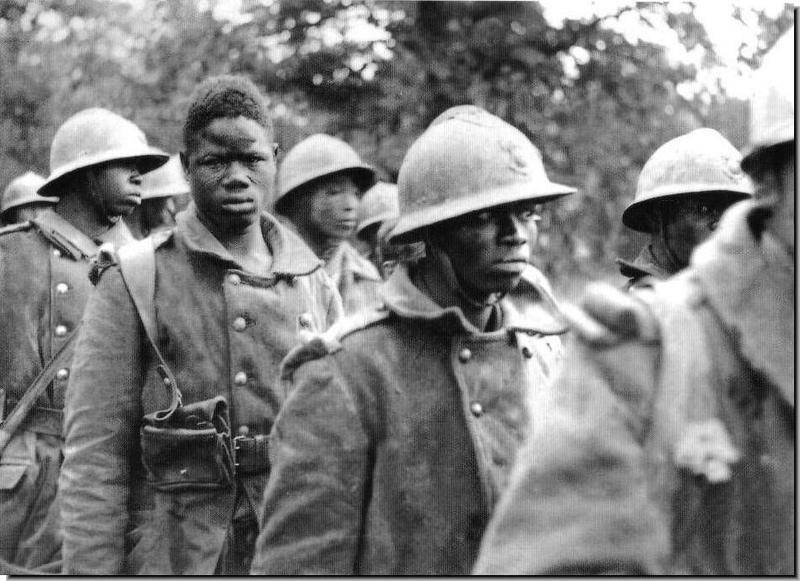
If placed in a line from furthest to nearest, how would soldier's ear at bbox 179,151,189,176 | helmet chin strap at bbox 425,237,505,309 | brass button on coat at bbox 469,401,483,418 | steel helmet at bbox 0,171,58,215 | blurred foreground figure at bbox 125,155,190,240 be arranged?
1. steel helmet at bbox 0,171,58,215
2. blurred foreground figure at bbox 125,155,190,240
3. soldier's ear at bbox 179,151,189,176
4. helmet chin strap at bbox 425,237,505,309
5. brass button on coat at bbox 469,401,483,418

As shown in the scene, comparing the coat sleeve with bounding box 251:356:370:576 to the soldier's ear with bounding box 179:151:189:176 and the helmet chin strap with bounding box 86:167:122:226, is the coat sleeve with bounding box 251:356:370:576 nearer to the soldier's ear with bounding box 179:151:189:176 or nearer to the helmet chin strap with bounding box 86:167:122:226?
the soldier's ear with bounding box 179:151:189:176

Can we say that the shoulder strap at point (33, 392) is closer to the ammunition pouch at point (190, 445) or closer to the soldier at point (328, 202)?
the ammunition pouch at point (190, 445)

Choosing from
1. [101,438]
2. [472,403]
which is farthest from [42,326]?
[472,403]

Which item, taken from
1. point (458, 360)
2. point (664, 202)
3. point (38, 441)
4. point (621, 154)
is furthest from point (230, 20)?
point (458, 360)

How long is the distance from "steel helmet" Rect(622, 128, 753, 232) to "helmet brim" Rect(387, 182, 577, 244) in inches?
70.5

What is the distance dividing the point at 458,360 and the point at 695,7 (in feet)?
25.2

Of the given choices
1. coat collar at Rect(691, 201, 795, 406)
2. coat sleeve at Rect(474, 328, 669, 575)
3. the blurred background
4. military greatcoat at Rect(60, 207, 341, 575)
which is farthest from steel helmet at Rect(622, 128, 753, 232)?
the blurred background

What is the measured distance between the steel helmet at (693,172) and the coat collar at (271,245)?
1478mm

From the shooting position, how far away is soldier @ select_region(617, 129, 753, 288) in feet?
18.3

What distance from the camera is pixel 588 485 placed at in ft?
8.38

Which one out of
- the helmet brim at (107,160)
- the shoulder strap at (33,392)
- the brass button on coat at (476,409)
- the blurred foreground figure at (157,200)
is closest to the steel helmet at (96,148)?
the helmet brim at (107,160)

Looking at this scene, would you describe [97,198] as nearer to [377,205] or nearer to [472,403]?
[472,403]

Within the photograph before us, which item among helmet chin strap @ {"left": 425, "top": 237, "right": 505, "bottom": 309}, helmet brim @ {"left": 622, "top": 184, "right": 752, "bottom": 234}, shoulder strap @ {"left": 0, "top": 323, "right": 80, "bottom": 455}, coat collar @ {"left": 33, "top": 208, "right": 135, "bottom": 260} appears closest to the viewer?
helmet chin strap @ {"left": 425, "top": 237, "right": 505, "bottom": 309}

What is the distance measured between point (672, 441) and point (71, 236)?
4.71 meters
